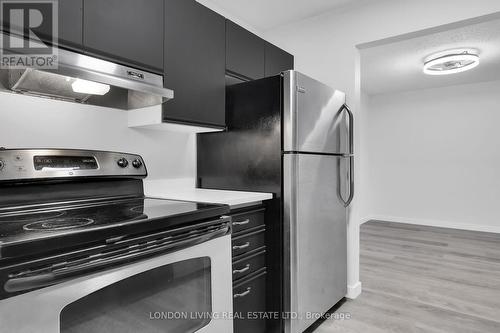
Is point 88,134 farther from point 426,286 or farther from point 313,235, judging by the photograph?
point 426,286

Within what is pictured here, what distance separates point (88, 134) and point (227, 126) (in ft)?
2.71

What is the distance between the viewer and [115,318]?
3.23ft

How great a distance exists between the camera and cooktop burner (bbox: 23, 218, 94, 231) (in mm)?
937

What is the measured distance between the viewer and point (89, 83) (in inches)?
55.4

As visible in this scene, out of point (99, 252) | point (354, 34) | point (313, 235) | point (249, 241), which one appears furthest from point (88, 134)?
point (354, 34)

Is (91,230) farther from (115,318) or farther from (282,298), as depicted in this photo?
(282,298)

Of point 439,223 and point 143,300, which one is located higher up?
point 143,300

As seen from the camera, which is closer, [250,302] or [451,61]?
[250,302]

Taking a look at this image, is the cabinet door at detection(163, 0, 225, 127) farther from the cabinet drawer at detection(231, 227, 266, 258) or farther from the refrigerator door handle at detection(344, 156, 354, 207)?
the refrigerator door handle at detection(344, 156, 354, 207)

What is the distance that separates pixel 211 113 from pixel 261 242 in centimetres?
84

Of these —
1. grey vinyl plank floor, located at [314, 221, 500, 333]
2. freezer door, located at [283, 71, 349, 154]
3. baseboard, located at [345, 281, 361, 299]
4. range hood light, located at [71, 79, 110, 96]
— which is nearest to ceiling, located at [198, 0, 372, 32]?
freezer door, located at [283, 71, 349, 154]
